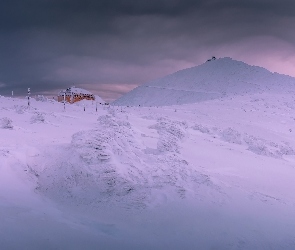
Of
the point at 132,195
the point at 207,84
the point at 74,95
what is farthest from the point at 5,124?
the point at 207,84

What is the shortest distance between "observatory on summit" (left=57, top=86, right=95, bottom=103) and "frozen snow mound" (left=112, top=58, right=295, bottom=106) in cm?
632

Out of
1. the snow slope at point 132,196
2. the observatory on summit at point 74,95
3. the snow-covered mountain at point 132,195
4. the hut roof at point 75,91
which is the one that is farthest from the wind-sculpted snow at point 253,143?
the hut roof at point 75,91

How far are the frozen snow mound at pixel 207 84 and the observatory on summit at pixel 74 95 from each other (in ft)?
20.7

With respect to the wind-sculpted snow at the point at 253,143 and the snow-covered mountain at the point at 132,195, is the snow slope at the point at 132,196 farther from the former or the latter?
the wind-sculpted snow at the point at 253,143

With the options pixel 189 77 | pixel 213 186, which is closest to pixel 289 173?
pixel 213 186

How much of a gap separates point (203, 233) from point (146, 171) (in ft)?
5.80

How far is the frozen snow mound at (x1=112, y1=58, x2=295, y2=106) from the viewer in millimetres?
36812

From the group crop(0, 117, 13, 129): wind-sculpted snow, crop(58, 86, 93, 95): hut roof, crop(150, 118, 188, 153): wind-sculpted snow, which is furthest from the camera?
crop(58, 86, 93, 95): hut roof

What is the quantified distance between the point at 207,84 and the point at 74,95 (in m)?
16.0

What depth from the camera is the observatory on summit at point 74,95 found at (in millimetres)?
29006

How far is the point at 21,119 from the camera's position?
11.2m

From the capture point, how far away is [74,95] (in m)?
30.6

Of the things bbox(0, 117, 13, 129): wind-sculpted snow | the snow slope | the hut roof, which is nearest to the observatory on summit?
the hut roof

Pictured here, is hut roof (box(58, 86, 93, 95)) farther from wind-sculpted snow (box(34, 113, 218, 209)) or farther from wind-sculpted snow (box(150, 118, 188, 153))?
wind-sculpted snow (box(34, 113, 218, 209))
